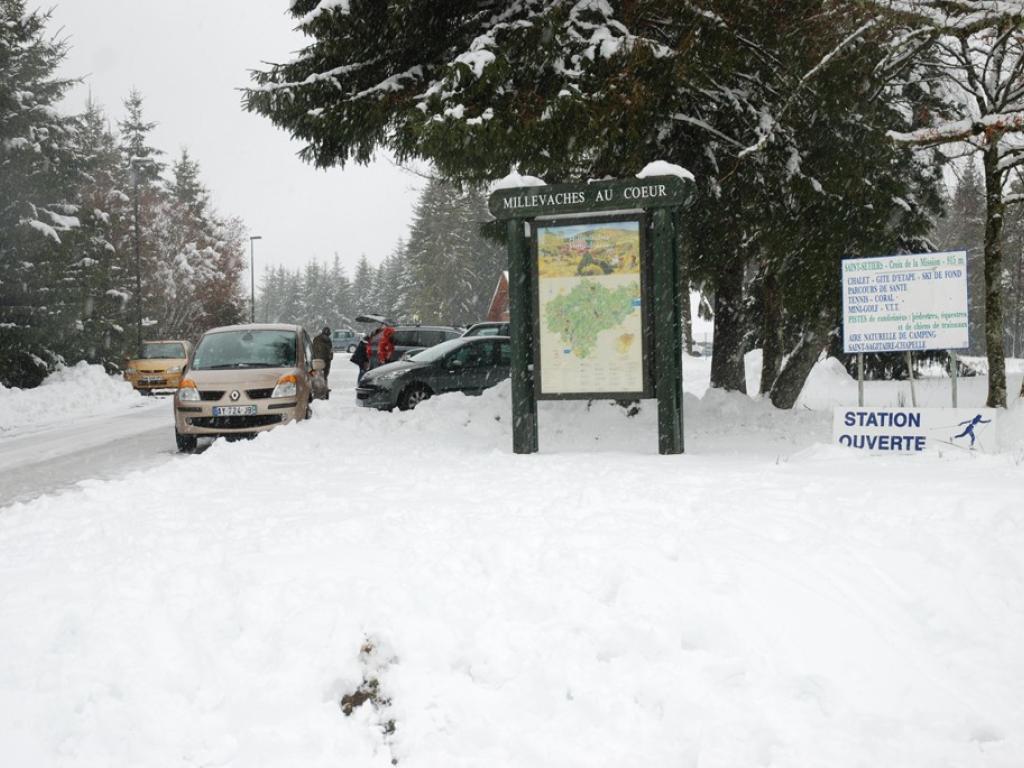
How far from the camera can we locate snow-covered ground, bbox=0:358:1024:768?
11.5ft

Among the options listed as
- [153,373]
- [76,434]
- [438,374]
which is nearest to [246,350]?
[438,374]

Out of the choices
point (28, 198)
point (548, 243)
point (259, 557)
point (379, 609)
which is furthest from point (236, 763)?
point (28, 198)

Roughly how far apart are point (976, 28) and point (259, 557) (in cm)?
860

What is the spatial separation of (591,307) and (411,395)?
7198mm

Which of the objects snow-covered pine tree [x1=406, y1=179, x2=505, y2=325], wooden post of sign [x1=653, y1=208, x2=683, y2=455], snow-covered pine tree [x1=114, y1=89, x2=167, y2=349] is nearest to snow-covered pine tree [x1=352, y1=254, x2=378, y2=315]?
snow-covered pine tree [x1=406, y1=179, x2=505, y2=325]

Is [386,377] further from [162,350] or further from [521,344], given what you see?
[162,350]

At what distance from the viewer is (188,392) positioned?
11.3 meters

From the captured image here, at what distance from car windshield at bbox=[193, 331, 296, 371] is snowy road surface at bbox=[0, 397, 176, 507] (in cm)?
143

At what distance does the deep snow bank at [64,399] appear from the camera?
17.6m

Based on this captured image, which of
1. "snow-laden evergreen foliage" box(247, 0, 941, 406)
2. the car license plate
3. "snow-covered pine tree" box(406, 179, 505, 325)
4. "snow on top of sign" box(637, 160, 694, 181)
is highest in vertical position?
"snow-covered pine tree" box(406, 179, 505, 325)

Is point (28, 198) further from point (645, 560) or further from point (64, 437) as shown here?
point (645, 560)

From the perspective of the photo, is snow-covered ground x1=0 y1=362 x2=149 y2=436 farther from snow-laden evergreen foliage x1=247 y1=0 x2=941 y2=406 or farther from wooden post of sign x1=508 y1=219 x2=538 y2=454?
wooden post of sign x1=508 y1=219 x2=538 y2=454

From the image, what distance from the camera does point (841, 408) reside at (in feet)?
25.1

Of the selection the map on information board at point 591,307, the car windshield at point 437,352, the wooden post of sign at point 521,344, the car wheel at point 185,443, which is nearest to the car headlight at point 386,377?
the car windshield at point 437,352
